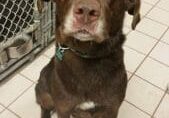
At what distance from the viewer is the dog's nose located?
96 centimetres

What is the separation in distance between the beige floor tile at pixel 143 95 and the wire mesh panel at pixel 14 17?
84cm

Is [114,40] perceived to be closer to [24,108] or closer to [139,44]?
[24,108]

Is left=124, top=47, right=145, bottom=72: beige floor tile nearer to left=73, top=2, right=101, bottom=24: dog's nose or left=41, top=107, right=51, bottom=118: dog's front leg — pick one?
left=41, top=107, right=51, bottom=118: dog's front leg

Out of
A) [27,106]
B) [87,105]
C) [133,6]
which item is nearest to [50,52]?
[27,106]

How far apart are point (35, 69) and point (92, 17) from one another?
1.19 m

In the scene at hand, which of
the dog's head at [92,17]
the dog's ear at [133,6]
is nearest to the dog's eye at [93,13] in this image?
the dog's head at [92,17]

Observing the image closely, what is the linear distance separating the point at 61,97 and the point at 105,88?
196 millimetres

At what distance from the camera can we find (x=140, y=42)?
2361mm

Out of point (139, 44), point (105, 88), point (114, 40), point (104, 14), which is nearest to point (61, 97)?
point (105, 88)

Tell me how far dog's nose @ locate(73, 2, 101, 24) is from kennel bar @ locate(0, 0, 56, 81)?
41.8 inches

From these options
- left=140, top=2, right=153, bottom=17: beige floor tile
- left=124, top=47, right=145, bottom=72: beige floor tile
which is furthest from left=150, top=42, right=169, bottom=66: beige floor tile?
left=140, top=2, right=153, bottom=17: beige floor tile

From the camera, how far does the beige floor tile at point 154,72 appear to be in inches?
82.0

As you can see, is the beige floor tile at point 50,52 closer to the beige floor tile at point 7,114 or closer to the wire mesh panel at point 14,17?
the wire mesh panel at point 14,17

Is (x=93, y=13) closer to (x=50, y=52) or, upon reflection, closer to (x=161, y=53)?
(x=50, y=52)
